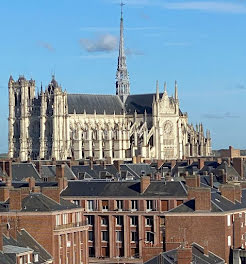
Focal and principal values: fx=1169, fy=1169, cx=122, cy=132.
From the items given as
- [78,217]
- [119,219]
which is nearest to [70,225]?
[78,217]

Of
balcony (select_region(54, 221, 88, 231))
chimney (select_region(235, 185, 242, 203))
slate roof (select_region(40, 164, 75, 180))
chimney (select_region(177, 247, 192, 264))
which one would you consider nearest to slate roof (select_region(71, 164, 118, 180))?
slate roof (select_region(40, 164, 75, 180))

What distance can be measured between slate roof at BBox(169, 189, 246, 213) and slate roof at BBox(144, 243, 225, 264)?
4592 mm

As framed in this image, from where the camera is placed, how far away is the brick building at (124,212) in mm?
80875

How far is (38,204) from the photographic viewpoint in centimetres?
6731

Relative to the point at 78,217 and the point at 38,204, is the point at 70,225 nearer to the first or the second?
the point at 78,217

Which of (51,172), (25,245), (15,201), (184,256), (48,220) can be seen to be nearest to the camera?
(184,256)

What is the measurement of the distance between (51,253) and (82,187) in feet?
64.1

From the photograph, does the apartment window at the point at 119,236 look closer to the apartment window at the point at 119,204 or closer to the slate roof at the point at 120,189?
the apartment window at the point at 119,204

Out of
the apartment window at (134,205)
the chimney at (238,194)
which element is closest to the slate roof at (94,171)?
the apartment window at (134,205)

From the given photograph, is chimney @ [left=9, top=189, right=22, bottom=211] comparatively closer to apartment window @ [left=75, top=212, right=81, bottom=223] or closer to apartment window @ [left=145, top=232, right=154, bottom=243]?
apartment window @ [left=75, top=212, right=81, bottom=223]

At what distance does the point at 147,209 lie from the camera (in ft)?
268

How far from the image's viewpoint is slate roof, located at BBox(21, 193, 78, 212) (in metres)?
66.9

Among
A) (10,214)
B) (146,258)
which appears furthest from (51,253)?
(146,258)

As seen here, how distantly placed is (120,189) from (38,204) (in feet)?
55.9
